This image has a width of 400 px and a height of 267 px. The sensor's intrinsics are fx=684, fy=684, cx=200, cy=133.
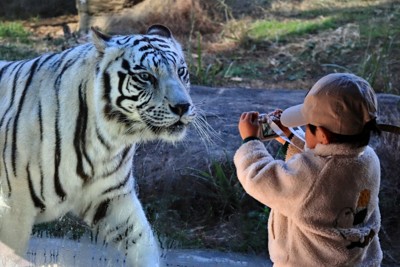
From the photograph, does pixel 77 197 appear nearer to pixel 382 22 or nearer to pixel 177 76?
pixel 177 76

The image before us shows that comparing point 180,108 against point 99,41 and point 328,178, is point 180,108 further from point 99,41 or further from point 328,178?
point 328,178

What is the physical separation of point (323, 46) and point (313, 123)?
2.48 metres

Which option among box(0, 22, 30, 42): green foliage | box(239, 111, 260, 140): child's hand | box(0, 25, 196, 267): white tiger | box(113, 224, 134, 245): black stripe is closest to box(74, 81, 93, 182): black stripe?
box(0, 25, 196, 267): white tiger

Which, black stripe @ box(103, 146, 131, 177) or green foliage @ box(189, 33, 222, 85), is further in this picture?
green foliage @ box(189, 33, 222, 85)

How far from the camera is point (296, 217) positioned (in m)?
1.20

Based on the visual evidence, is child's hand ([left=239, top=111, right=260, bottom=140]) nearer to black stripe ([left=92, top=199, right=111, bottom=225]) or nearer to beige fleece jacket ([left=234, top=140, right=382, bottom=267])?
beige fleece jacket ([left=234, top=140, right=382, bottom=267])

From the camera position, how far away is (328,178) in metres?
1.20

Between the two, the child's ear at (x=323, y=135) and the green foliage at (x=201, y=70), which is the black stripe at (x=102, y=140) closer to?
the child's ear at (x=323, y=135)

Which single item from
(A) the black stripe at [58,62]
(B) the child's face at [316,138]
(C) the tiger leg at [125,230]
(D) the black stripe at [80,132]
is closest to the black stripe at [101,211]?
(C) the tiger leg at [125,230]

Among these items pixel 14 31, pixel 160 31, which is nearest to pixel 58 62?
pixel 160 31

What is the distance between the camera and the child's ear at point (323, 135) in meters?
1.20

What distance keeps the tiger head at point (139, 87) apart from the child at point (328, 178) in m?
0.33

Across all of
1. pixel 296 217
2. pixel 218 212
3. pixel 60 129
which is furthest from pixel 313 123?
pixel 218 212

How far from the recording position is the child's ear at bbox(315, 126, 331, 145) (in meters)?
1.20
